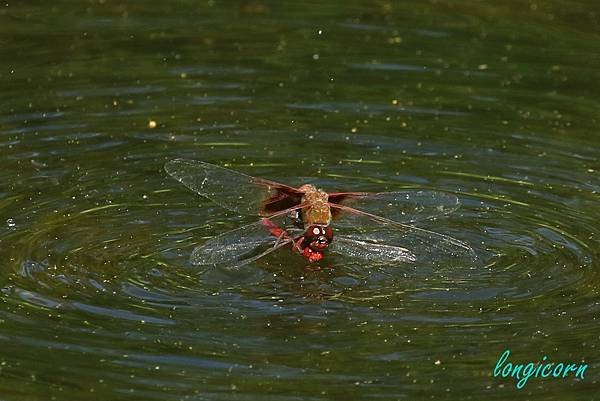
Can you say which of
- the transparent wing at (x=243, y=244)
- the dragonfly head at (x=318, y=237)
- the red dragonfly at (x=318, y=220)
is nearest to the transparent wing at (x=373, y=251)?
the red dragonfly at (x=318, y=220)

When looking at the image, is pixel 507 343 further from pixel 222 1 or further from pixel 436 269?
pixel 222 1

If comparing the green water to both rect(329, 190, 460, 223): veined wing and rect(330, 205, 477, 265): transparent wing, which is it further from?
rect(329, 190, 460, 223): veined wing

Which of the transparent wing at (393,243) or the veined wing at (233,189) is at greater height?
the veined wing at (233,189)

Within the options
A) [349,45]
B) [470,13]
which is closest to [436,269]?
[349,45]

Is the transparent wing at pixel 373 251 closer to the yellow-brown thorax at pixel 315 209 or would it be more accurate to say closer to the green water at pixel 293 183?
the green water at pixel 293 183

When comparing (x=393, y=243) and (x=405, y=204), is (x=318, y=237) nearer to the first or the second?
(x=393, y=243)

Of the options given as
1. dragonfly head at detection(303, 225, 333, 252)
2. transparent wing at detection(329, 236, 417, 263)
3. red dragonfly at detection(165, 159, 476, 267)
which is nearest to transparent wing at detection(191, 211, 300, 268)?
red dragonfly at detection(165, 159, 476, 267)
